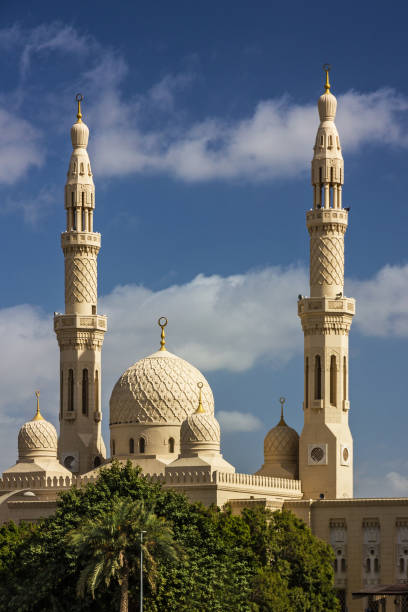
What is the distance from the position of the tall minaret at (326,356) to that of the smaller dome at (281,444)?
7.43ft

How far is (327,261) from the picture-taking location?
87062 millimetres

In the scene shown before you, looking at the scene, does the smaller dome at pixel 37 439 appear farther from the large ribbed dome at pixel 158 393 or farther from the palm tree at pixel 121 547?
the palm tree at pixel 121 547

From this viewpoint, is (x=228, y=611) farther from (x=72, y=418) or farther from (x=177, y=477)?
(x=72, y=418)

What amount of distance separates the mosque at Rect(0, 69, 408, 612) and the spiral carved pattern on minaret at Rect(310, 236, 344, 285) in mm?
53

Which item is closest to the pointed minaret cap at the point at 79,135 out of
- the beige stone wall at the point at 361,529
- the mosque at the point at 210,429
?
the mosque at the point at 210,429

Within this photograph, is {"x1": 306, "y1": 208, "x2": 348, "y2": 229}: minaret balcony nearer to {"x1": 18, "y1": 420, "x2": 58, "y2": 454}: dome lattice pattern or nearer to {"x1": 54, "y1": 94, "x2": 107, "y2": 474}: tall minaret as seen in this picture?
{"x1": 54, "y1": 94, "x2": 107, "y2": 474}: tall minaret

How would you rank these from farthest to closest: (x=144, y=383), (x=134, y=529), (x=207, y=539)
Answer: (x=144, y=383) → (x=207, y=539) → (x=134, y=529)

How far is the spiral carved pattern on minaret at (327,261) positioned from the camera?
285 feet

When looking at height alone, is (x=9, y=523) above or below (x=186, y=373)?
below

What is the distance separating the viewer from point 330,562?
254 feet

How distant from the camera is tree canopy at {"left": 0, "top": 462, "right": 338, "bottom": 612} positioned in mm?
62625

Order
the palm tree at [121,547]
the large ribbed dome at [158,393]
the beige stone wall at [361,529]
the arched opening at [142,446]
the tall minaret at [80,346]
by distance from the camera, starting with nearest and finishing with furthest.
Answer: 1. the palm tree at [121,547]
2. the beige stone wall at [361,529]
3. the arched opening at [142,446]
4. the large ribbed dome at [158,393]
5. the tall minaret at [80,346]

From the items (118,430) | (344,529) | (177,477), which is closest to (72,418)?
(118,430)

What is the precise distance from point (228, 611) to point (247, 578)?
3953mm
